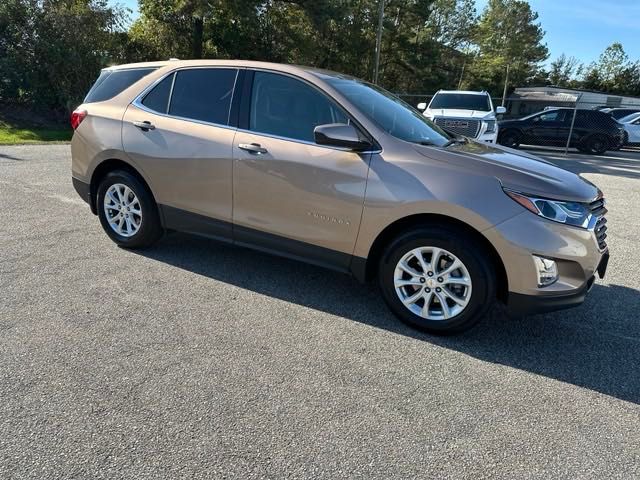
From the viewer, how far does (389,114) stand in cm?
395

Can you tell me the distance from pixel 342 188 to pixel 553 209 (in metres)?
1.41

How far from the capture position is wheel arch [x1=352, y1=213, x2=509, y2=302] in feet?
10.7

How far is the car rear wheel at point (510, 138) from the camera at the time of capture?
1811 centimetres

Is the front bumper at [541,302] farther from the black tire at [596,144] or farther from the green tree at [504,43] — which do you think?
the green tree at [504,43]

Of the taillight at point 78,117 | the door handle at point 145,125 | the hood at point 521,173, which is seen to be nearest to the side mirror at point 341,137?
the hood at point 521,173

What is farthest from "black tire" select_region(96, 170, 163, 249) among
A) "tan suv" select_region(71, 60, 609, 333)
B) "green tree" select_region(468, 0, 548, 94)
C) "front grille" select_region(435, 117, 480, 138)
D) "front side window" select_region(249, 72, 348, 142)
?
"green tree" select_region(468, 0, 548, 94)

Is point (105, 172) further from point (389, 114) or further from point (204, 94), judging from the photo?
point (389, 114)

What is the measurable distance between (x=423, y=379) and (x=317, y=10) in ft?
73.1

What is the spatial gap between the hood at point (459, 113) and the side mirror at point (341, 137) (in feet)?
31.9

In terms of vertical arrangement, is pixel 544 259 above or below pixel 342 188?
below

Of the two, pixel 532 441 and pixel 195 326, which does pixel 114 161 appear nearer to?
pixel 195 326

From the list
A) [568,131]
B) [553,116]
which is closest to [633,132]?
[568,131]

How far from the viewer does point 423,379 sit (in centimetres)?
293

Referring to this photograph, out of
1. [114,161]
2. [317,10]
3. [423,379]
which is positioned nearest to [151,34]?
[317,10]
